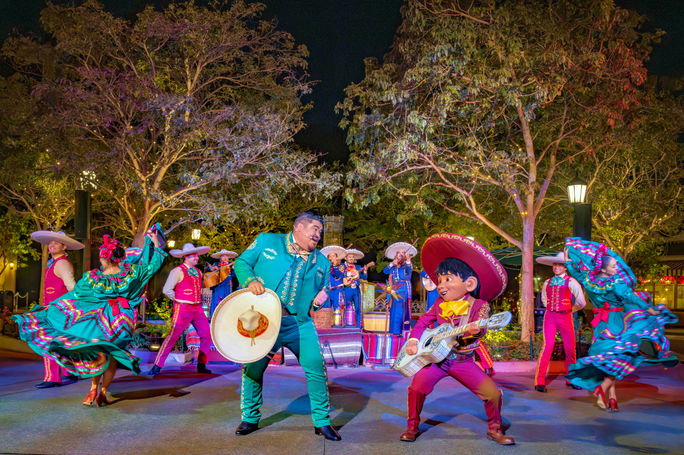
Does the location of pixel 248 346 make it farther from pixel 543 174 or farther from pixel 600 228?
pixel 600 228

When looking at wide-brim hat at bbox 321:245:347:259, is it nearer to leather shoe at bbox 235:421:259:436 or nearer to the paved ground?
the paved ground

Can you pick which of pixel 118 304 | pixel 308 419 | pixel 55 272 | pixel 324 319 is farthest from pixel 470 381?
pixel 324 319

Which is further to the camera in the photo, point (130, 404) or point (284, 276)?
point (130, 404)

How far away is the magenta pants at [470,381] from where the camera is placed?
535 cm

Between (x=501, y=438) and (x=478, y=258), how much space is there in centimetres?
164

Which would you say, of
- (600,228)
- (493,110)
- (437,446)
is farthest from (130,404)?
(600,228)

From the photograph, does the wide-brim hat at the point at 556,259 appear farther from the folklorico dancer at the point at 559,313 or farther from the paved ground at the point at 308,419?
the paved ground at the point at 308,419

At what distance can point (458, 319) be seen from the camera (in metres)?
5.30

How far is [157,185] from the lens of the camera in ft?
47.2

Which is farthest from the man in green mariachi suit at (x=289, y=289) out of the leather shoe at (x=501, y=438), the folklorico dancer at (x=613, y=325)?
the folklorico dancer at (x=613, y=325)

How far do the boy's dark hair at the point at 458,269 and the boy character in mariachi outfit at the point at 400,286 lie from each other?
635 cm

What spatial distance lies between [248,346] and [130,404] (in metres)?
2.55

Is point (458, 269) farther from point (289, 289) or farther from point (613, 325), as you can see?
point (613, 325)

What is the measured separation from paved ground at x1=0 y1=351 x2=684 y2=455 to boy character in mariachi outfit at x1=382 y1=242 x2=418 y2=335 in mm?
3012
